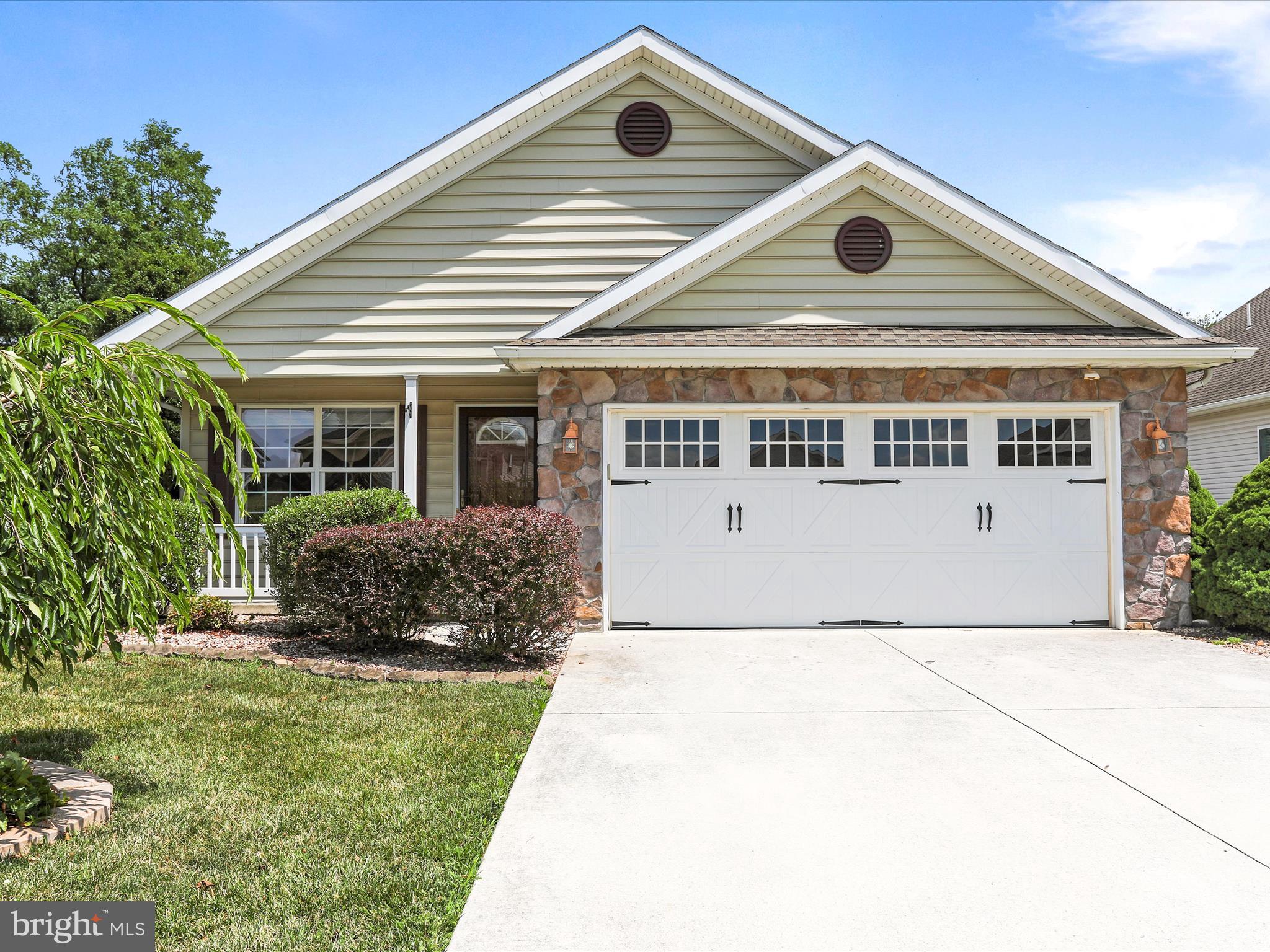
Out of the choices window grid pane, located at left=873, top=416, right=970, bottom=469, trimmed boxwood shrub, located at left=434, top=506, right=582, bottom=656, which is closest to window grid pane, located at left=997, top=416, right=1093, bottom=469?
window grid pane, located at left=873, top=416, right=970, bottom=469

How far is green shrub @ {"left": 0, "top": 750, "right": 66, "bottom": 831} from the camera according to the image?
3.47 metres

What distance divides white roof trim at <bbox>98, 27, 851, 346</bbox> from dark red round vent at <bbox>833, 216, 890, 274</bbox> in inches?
57.4

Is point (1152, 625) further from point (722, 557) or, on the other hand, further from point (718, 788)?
point (718, 788)

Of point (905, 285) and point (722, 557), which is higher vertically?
point (905, 285)

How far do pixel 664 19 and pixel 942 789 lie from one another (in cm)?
1008

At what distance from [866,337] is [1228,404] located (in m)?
11.0

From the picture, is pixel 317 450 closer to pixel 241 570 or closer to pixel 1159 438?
pixel 241 570

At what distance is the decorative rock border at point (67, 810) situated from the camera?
333 centimetres

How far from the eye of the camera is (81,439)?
3.44 meters

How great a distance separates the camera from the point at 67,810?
11.9ft

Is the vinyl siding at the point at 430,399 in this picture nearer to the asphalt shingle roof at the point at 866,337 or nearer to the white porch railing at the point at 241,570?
the white porch railing at the point at 241,570

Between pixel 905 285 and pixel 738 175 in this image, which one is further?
pixel 738 175

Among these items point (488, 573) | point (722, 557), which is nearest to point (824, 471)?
point (722, 557)

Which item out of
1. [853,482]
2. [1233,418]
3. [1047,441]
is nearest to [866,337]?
[853,482]
